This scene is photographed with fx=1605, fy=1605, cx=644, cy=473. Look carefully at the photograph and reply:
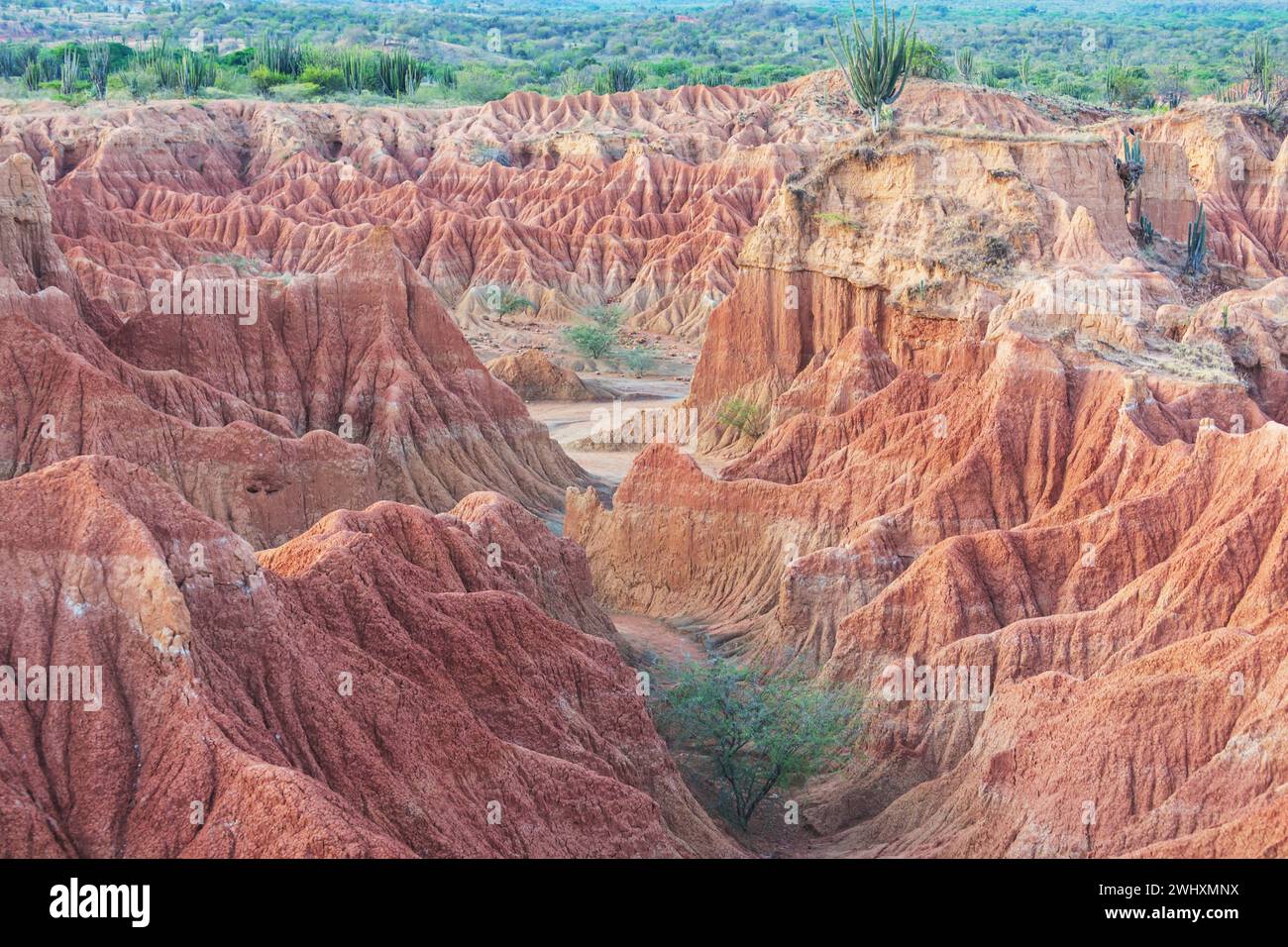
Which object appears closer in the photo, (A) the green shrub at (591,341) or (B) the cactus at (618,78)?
(A) the green shrub at (591,341)

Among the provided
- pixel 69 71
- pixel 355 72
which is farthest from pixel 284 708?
pixel 355 72

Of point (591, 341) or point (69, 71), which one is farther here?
point (69, 71)

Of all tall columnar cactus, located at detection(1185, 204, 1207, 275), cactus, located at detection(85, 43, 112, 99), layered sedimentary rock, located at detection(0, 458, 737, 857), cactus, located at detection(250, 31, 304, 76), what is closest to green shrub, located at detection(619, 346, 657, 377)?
tall columnar cactus, located at detection(1185, 204, 1207, 275)

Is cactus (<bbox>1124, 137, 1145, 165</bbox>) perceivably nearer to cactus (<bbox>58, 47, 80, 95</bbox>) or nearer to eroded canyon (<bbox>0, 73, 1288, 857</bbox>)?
eroded canyon (<bbox>0, 73, 1288, 857</bbox>)

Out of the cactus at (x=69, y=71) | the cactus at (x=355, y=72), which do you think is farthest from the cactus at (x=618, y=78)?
the cactus at (x=69, y=71)

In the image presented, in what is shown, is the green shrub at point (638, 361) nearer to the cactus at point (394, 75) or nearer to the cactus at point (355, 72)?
the cactus at point (394, 75)

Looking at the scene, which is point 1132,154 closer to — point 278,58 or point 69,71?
point 69,71

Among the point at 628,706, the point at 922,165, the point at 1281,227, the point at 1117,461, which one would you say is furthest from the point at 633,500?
the point at 1281,227
